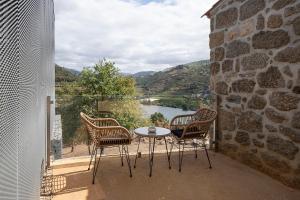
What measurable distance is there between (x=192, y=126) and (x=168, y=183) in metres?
0.92

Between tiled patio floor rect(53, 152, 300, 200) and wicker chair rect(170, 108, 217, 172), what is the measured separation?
0.31 m

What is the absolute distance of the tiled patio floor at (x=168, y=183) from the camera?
2996 mm

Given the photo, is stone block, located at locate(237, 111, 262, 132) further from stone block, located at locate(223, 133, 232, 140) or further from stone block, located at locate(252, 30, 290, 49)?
stone block, located at locate(252, 30, 290, 49)

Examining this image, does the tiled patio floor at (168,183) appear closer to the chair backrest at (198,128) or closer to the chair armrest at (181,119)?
the chair backrest at (198,128)

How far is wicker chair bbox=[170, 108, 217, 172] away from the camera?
386 centimetres

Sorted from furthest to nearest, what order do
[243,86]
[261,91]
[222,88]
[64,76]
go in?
1. [64,76]
2. [222,88]
3. [243,86]
4. [261,91]

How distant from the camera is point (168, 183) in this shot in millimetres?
3355

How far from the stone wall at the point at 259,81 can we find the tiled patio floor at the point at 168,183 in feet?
1.00

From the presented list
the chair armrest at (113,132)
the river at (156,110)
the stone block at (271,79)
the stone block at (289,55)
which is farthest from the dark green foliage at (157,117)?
the stone block at (289,55)

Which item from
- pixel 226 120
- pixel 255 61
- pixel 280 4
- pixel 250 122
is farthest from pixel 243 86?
pixel 280 4

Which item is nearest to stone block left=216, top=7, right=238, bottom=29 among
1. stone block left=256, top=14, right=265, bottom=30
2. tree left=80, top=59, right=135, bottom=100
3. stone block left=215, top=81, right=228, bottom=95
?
stone block left=256, top=14, right=265, bottom=30

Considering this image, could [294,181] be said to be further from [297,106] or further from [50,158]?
[50,158]

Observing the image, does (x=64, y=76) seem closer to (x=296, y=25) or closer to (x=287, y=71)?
(x=287, y=71)

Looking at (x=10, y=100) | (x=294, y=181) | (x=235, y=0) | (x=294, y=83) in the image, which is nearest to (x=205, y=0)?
(x=235, y=0)
